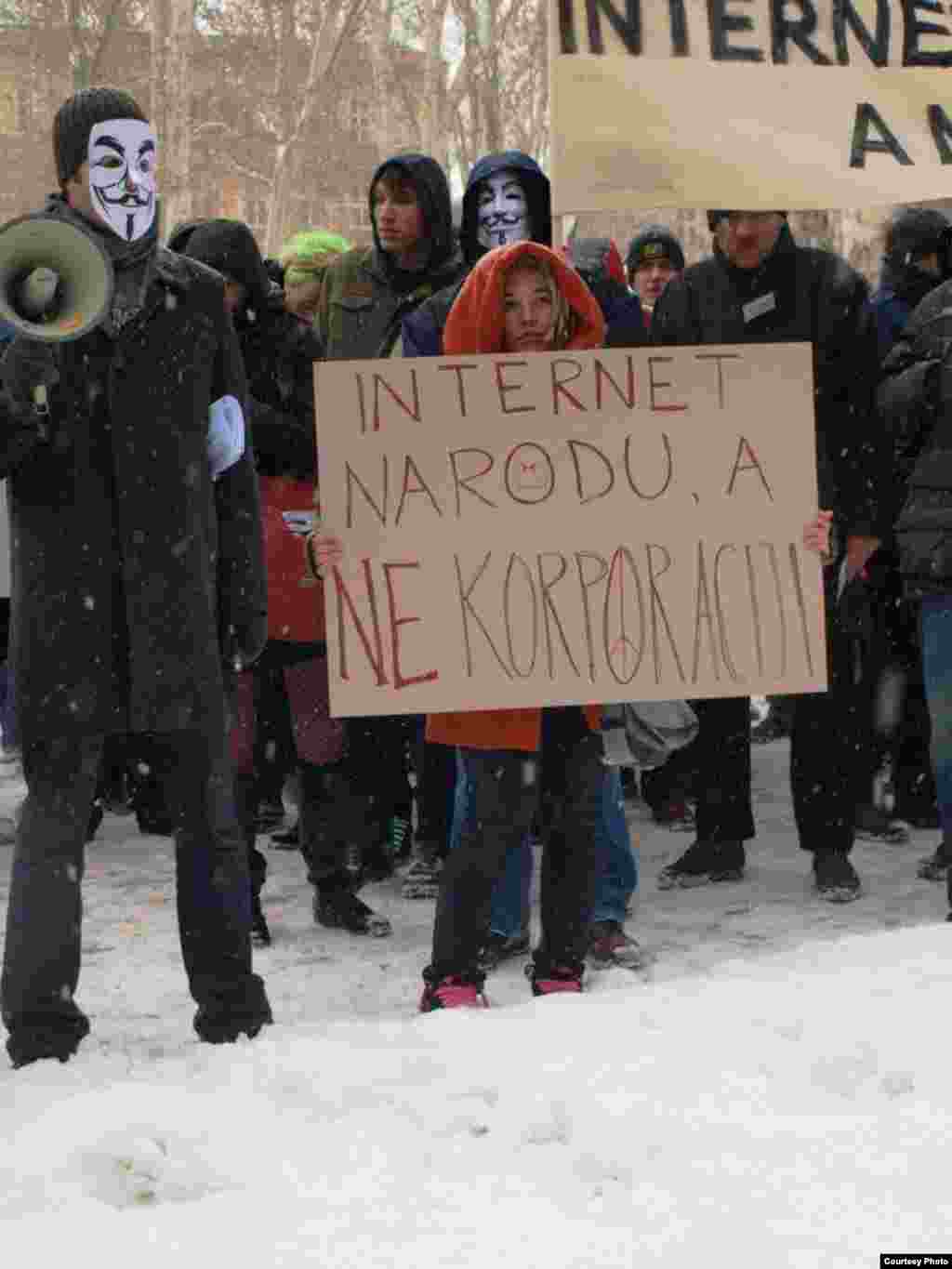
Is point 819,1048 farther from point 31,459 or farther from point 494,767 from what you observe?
point 31,459

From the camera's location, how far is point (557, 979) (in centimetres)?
481

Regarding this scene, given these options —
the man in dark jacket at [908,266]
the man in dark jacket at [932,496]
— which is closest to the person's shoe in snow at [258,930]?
the man in dark jacket at [932,496]

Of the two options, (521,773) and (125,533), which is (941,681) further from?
(125,533)

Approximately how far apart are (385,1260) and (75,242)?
1793mm

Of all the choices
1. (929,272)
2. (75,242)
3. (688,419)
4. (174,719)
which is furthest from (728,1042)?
(929,272)

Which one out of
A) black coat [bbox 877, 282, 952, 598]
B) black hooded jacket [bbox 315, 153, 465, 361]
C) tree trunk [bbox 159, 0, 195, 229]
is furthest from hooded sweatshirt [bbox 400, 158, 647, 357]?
tree trunk [bbox 159, 0, 195, 229]

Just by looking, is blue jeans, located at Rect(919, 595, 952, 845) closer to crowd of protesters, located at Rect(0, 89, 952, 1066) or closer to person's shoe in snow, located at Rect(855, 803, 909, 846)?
crowd of protesters, located at Rect(0, 89, 952, 1066)

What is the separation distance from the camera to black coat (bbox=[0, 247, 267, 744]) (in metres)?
4.04

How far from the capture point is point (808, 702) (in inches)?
250

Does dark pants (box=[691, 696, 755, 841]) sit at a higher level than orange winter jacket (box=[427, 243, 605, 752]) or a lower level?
lower

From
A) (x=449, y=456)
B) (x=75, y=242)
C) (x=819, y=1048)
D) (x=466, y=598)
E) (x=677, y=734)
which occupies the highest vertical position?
(x=75, y=242)

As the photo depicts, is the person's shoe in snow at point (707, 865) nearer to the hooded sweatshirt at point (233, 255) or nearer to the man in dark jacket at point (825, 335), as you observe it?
the man in dark jacket at point (825, 335)

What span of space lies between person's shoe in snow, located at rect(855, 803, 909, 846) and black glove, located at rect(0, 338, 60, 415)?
4.01 m

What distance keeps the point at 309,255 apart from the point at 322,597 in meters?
3.08
